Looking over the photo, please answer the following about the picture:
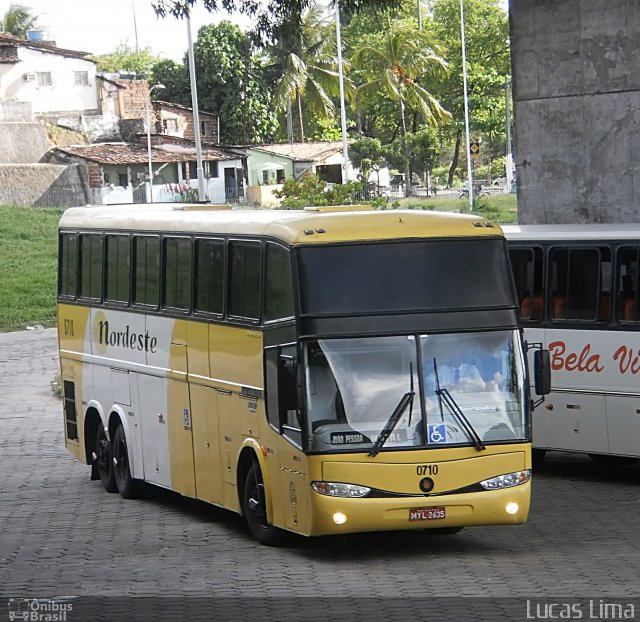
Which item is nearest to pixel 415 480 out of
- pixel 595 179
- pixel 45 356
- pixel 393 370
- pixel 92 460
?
pixel 393 370

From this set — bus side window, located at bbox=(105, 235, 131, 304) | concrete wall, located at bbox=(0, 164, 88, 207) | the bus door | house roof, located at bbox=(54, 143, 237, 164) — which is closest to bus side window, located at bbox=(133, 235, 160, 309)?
bus side window, located at bbox=(105, 235, 131, 304)

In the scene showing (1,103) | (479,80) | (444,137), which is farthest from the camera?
(444,137)

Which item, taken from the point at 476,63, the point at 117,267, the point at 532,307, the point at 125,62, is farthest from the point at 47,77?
the point at 532,307

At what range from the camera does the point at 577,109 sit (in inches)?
853

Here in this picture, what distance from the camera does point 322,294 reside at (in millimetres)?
12258

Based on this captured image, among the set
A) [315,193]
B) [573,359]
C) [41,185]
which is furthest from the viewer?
[41,185]

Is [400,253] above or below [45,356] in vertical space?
above

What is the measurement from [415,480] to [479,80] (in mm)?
86527

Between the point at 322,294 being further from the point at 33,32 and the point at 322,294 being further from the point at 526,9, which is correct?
the point at 33,32

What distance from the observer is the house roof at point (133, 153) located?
8219 centimetres

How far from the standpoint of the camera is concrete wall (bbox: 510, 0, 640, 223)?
21.2 m
